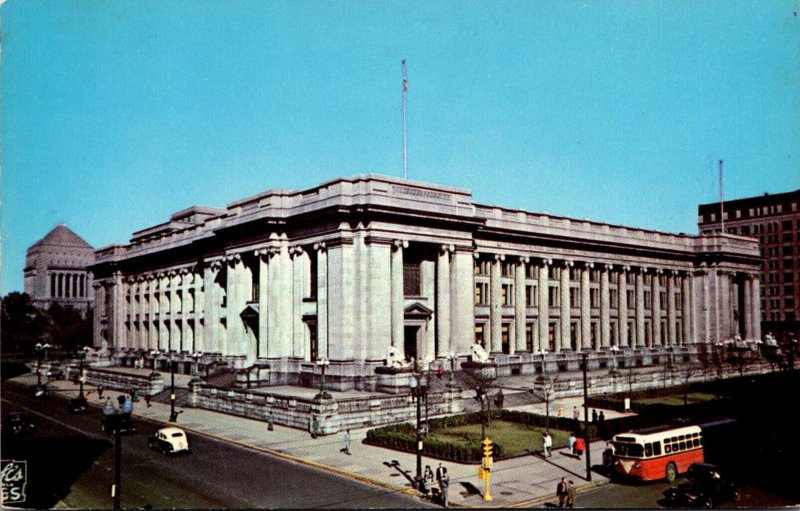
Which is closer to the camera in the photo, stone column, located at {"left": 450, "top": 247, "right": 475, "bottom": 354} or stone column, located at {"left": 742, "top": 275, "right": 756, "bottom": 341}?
stone column, located at {"left": 450, "top": 247, "right": 475, "bottom": 354}

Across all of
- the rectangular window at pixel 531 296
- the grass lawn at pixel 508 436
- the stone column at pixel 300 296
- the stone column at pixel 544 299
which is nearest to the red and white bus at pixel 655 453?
the grass lawn at pixel 508 436

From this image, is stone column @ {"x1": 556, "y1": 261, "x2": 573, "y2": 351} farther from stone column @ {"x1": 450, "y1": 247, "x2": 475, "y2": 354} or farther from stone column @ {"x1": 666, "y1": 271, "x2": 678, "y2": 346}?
stone column @ {"x1": 666, "y1": 271, "x2": 678, "y2": 346}

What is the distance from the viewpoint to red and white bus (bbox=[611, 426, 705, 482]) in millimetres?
31172

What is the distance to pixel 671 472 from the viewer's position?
3206 cm

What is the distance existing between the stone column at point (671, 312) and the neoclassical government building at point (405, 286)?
0.60 ft

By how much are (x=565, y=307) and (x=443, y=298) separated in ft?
72.2

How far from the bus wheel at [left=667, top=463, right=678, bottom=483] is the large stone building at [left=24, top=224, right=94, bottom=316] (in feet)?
317

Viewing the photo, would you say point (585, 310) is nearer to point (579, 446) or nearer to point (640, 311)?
point (640, 311)

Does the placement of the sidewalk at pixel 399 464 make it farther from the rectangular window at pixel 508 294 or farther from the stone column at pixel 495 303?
the rectangular window at pixel 508 294

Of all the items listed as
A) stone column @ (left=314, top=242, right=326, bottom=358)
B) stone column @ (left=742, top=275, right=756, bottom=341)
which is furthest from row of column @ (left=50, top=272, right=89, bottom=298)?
stone column @ (left=742, top=275, right=756, bottom=341)

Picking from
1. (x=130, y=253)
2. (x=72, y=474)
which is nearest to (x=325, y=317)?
(x=72, y=474)

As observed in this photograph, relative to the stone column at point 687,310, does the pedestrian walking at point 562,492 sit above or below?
below

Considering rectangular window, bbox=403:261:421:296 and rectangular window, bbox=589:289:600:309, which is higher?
rectangular window, bbox=403:261:421:296

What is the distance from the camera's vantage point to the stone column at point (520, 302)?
74125 mm
